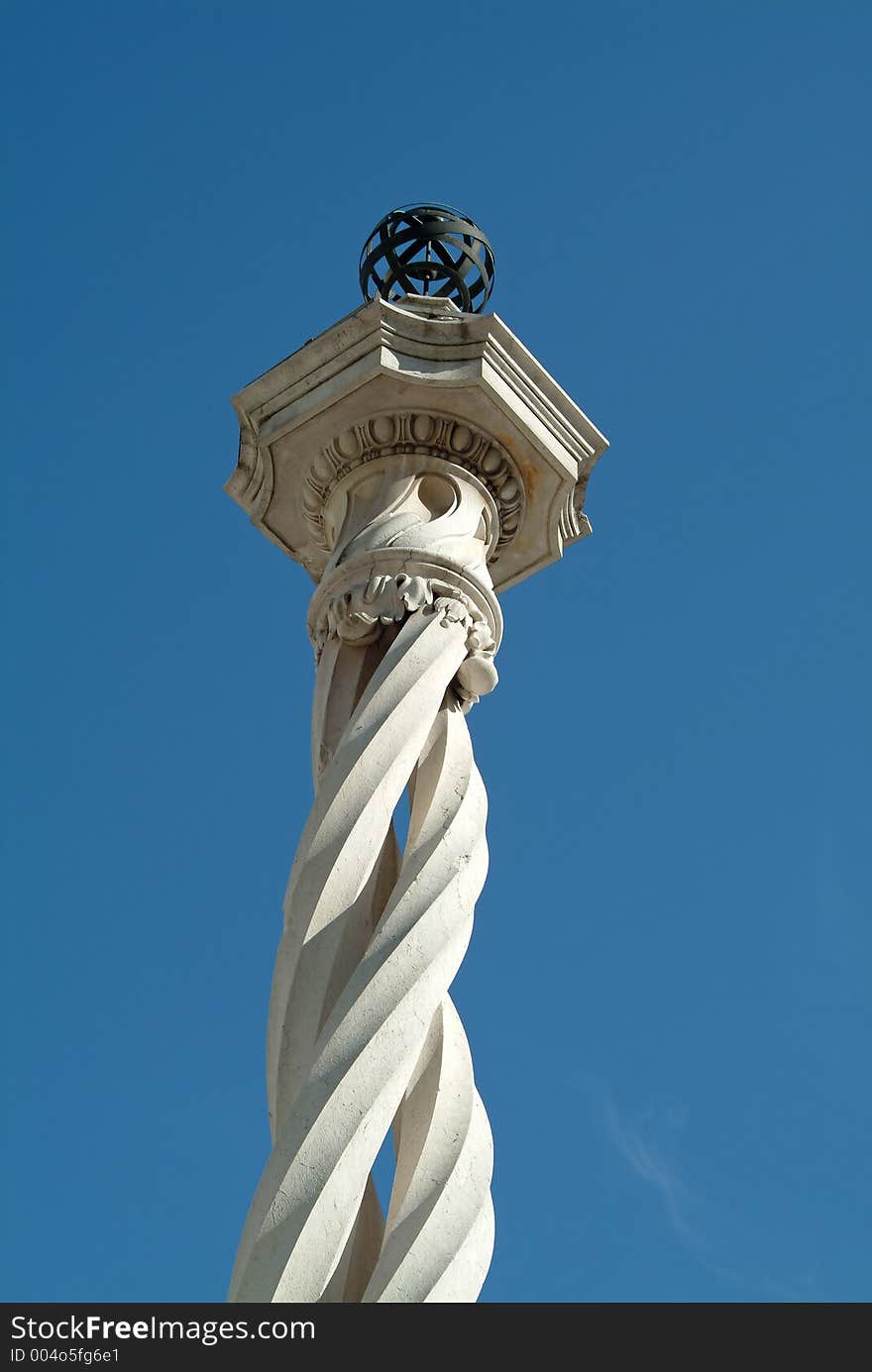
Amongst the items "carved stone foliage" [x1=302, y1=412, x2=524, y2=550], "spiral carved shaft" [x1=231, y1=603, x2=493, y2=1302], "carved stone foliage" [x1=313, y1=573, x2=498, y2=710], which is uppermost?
"carved stone foliage" [x1=302, y1=412, x2=524, y2=550]

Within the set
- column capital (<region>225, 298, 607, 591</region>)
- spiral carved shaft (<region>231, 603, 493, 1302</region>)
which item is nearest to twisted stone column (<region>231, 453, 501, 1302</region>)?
spiral carved shaft (<region>231, 603, 493, 1302</region>)

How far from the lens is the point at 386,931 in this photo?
7492mm

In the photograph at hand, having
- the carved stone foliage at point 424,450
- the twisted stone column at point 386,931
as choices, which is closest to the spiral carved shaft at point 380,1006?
the twisted stone column at point 386,931

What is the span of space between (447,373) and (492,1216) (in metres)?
4.16

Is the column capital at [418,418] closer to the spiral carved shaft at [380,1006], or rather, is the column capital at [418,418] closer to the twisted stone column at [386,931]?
the twisted stone column at [386,931]

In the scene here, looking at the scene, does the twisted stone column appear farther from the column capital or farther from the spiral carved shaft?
the column capital

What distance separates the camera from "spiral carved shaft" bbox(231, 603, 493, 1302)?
673 cm

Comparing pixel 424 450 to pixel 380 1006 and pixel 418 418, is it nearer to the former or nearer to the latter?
pixel 418 418

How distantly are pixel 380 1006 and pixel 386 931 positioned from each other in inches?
14.4

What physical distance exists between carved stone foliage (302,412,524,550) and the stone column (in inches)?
0.4

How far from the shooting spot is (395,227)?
10938 millimetres

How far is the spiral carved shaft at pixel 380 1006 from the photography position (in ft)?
22.1

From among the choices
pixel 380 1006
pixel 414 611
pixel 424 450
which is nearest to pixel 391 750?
pixel 414 611
